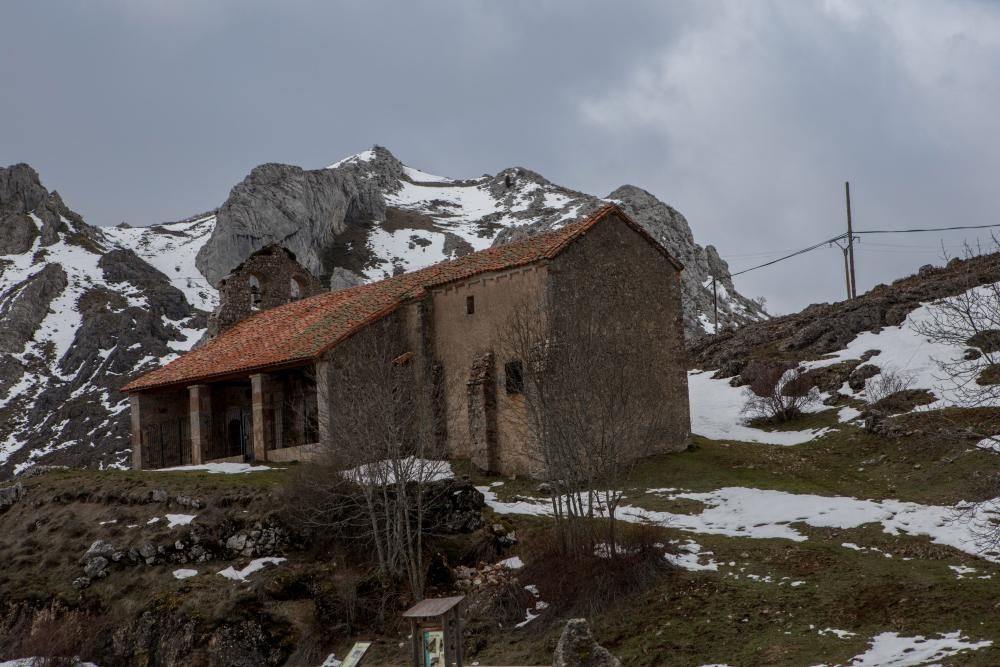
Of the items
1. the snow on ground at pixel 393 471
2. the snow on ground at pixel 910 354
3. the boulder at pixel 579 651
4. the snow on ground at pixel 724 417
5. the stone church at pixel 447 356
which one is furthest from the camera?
the snow on ground at pixel 724 417

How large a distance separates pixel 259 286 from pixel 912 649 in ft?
109

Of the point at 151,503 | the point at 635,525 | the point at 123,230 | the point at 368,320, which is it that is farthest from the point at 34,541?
the point at 123,230

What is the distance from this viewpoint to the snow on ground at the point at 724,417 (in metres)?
31.5

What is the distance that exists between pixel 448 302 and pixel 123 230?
134797 millimetres

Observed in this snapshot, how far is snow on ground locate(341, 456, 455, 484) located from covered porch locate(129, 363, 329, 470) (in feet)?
19.4

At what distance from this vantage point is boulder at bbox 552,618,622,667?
1509 centimetres

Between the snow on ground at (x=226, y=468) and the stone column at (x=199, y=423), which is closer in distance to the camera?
the snow on ground at (x=226, y=468)

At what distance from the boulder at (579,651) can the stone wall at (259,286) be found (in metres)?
28.6

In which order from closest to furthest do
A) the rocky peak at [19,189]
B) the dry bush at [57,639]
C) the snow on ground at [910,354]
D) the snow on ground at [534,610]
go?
the snow on ground at [534,610], the dry bush at [57,639], the snow on ground at [910,354], the rocky peak at [19,189]

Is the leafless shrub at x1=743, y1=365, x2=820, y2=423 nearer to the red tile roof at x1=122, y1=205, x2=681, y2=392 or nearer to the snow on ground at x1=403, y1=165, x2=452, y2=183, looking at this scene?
the red tile roof at x1=122, y1=205, x2=681, y2=392

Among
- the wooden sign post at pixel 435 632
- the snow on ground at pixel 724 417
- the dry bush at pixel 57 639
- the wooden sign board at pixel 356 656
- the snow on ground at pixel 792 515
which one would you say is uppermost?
the snow on ground at pixel 724 417

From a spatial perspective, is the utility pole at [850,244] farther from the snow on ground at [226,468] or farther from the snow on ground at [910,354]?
the snow on ground at [226,468]

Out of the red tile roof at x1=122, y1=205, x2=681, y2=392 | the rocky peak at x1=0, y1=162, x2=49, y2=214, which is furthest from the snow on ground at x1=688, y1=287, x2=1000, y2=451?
the rocky peak at x1=0, y1=162, x2=49, y2=214

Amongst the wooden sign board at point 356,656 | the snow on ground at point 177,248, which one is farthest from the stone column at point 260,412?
the snow on ground at point 177,248
